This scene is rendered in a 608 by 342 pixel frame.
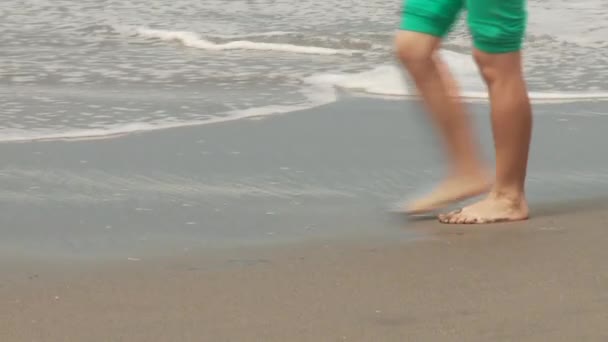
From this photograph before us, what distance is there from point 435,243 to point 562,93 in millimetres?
2949

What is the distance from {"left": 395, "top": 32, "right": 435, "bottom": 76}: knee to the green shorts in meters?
0.03

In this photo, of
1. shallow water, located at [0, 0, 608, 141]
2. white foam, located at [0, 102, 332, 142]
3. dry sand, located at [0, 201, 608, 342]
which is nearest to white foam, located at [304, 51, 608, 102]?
shallow water, located at [0, 0, 608, 141]

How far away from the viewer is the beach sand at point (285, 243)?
2.77 metres

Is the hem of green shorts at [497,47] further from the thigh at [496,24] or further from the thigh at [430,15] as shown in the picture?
the thigh at [430,15]

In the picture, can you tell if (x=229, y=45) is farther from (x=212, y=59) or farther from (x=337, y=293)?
(x=337, y=293)

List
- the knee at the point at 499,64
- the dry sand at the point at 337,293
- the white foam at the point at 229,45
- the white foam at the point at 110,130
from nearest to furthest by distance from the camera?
the dry sand at the point at 337,293
the knee at the point at 499,64
the white foam at the point at 110,130
the white foam at the point at 229,45

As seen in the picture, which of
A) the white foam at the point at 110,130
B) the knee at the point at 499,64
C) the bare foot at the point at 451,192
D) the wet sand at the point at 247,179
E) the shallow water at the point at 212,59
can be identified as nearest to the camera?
the wet sand at the point at 247,179

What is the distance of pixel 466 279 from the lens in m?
3.09

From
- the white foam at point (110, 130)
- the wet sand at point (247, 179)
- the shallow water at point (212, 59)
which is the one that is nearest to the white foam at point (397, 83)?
the shallow water at point (212, 59)

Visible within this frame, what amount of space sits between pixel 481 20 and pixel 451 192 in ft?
1.79

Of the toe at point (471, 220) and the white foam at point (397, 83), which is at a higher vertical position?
the toe at point (471, 220)

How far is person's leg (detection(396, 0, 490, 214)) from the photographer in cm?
383

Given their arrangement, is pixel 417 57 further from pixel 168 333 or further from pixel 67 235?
pixel 168 333

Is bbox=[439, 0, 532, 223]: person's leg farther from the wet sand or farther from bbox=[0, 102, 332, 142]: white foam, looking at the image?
bbox=[0, 102, 332, 142]: white foam
